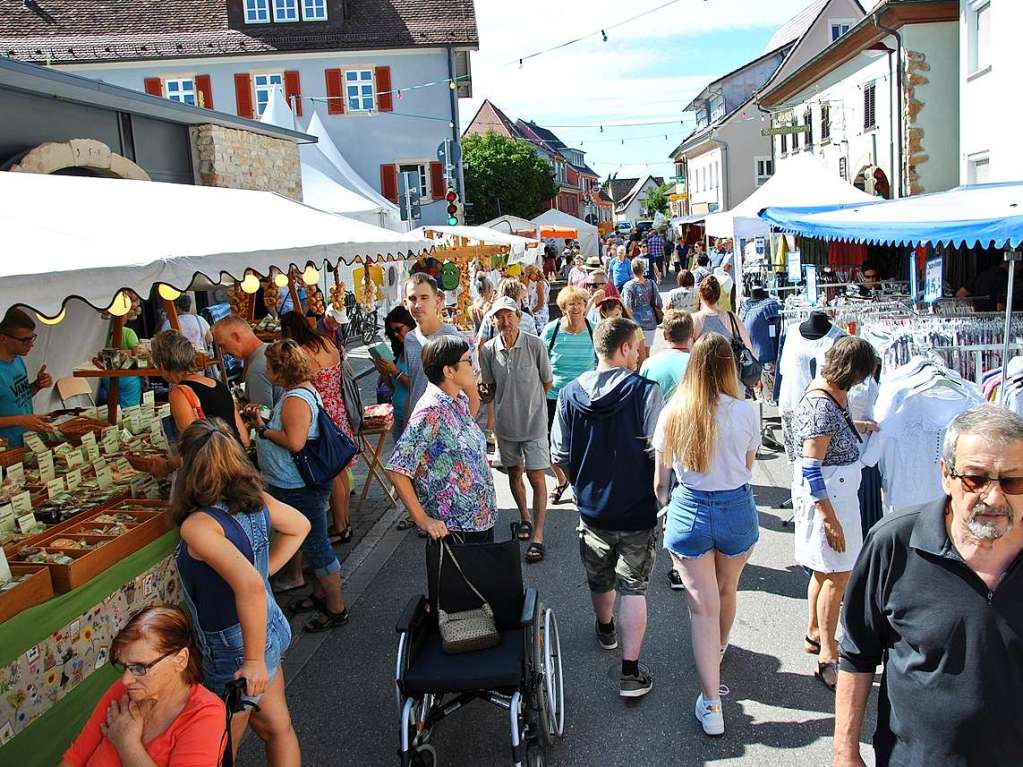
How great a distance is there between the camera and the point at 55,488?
448 centimetres

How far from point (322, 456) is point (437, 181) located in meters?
28.2

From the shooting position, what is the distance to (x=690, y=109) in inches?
2490

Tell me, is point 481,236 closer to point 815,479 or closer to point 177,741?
point 815,479

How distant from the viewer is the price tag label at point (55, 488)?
443cm

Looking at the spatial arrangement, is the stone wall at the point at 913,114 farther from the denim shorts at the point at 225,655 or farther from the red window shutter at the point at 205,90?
the red window shutter at the point at 205,90

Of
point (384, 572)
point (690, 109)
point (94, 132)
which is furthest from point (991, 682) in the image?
point (690, 109)

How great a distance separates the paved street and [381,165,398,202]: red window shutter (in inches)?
1078

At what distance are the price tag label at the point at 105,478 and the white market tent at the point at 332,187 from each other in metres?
11.5

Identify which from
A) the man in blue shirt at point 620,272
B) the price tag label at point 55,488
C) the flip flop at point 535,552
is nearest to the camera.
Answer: the price tag label at point 55,488

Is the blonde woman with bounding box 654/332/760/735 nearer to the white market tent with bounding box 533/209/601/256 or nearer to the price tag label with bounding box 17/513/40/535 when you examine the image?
the price tag label with bounding box 17/513/40/535

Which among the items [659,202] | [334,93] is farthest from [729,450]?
[659,202]

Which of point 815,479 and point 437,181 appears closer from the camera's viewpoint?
point 815,479

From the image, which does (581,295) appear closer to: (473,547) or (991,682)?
(473,547)

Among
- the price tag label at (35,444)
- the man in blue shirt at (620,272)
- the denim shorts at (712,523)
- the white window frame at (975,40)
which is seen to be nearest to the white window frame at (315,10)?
the man in blue shirt at (620,272)
